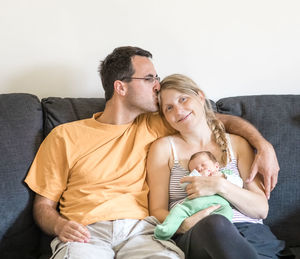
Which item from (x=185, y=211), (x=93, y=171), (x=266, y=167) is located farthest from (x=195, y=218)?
(x=93, y=171)

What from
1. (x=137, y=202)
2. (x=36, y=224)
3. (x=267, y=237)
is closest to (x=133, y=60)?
(x=137, y=202)

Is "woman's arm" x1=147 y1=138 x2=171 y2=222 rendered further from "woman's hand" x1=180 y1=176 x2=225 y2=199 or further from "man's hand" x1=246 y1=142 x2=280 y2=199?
"man's hand" x1=246 y1=142 x2=280 y2=199

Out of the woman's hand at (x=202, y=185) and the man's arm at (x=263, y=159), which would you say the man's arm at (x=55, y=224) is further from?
the man's arm at (x=263, y=159)

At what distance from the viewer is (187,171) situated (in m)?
1.73

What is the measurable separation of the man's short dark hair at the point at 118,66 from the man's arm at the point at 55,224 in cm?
62

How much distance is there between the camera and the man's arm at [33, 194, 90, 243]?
153 centimetres

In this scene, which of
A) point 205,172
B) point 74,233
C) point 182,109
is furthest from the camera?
point 182,109

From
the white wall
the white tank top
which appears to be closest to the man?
the white tank top

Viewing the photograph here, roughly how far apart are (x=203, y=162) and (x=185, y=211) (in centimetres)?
24

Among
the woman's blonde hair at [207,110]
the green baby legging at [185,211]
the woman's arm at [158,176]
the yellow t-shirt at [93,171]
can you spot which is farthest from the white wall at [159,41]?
the green baby legging at [185,211]

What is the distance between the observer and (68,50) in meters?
2.11

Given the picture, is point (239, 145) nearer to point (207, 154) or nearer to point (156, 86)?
point (207, 154)

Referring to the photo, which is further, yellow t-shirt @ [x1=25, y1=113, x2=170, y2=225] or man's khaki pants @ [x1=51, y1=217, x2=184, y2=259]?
yellow t-shirt @ [x1=25, y1=113, x2=170, y2=225]

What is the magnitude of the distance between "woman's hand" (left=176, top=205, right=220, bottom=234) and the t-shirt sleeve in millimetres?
603
